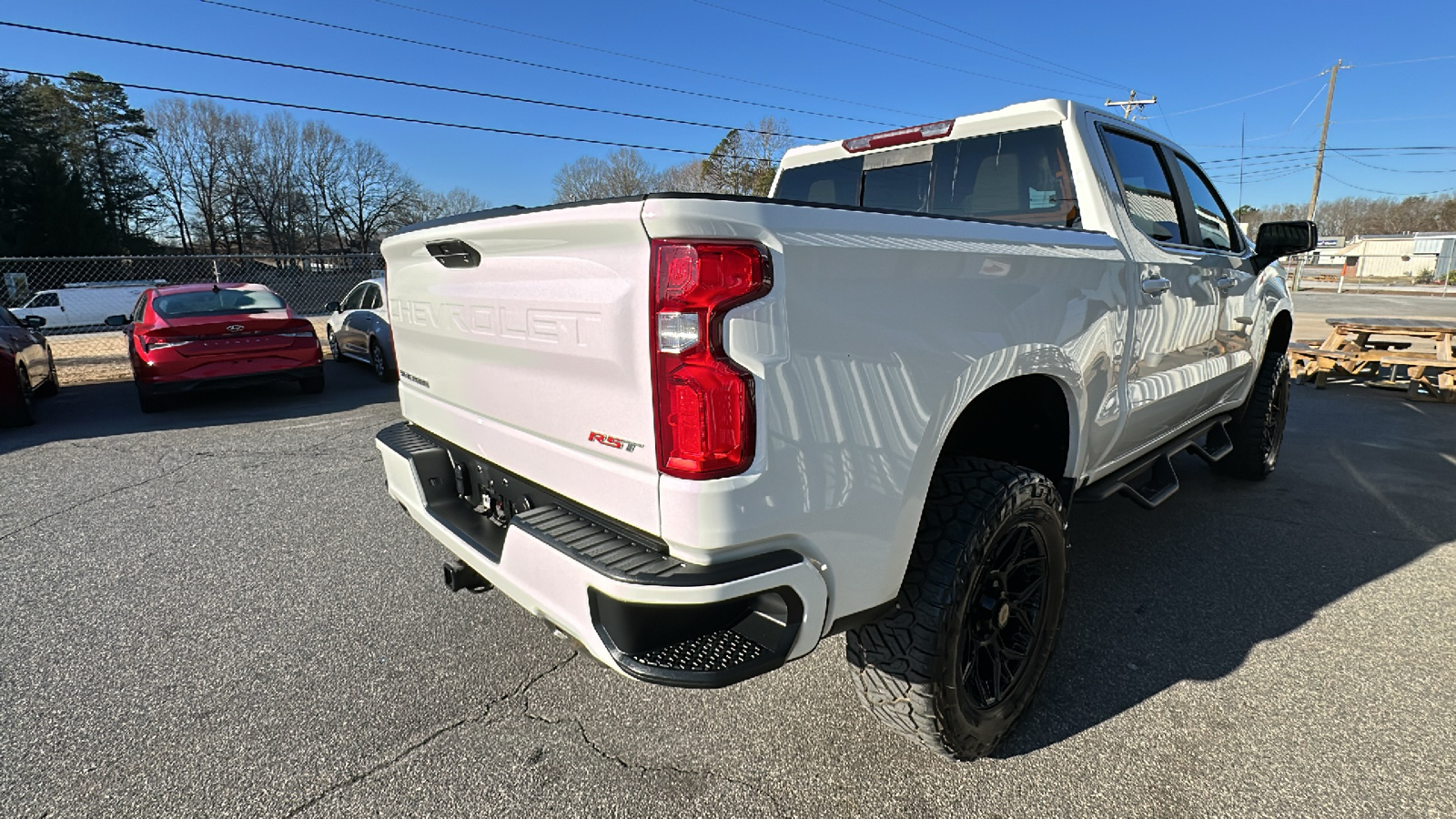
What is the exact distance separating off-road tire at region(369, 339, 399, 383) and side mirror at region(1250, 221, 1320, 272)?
928 centimetres

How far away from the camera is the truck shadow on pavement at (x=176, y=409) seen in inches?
271

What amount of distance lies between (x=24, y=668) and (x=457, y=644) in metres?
1.59

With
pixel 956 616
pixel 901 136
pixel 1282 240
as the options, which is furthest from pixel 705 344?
pixel 1282 240

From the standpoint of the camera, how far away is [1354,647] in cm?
278

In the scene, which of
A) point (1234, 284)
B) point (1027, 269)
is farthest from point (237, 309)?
point (1234, 284)

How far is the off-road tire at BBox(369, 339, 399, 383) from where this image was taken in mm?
9727

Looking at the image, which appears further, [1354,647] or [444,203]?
[444,203]

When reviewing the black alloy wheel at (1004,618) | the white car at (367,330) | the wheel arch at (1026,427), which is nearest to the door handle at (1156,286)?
the wheel arch at (1026,427)

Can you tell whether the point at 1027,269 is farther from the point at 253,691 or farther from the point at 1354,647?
the point at 253,691

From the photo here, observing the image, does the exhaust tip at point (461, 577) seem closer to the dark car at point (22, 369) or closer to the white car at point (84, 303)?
the dark car at point (22, 369)

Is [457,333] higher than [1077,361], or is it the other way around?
[457,333]

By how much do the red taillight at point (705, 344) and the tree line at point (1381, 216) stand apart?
100753 mm

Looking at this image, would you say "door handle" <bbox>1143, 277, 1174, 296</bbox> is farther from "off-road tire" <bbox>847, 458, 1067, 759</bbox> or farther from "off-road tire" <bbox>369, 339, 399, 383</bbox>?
"off-road tire" <bbox>369, 339, 399, 383</bbox>

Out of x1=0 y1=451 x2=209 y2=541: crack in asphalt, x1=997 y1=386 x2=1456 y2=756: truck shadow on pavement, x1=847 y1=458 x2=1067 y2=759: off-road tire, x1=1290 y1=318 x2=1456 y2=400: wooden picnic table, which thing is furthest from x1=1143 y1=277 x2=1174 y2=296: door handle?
x1=1290 y1=318 x2=1456 y2=400: wooden picnic table
